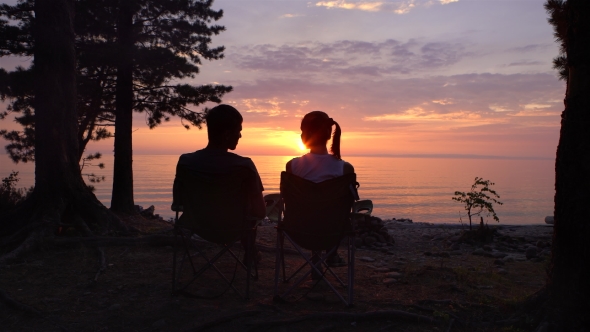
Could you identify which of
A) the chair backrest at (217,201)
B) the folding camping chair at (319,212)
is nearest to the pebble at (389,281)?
the folding camping chair at (319,212)

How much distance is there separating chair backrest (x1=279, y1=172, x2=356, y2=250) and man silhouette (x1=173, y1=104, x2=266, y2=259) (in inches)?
10.7

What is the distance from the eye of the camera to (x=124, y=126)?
415 inches

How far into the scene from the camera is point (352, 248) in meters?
3.73

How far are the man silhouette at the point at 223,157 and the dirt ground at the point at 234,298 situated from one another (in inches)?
33.6

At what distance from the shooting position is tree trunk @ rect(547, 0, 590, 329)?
308cm

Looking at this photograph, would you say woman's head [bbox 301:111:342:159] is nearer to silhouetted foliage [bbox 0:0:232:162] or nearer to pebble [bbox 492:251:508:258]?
A: pebble [bbox 492:251:508:258]

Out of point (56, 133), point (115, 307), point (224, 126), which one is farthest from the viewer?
point (56, 133)

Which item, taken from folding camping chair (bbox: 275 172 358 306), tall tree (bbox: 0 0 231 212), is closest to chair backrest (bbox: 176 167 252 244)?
folding camping chair (bbox: 275 172 358 306)

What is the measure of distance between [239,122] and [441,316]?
2.32m

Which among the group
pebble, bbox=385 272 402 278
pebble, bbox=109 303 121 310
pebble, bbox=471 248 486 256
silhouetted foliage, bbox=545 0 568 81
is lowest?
pebble, bbox=471 248 486 256

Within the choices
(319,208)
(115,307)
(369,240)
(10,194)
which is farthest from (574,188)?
(10,194)

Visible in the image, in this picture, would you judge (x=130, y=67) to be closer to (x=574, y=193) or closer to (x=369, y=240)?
(x=369, y=240)

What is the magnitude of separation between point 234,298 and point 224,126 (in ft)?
4.96

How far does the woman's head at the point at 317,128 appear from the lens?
13.5 ft
